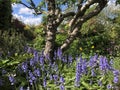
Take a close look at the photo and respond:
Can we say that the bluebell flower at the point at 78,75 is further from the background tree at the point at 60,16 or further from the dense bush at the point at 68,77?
the background tree at the point at 60,16

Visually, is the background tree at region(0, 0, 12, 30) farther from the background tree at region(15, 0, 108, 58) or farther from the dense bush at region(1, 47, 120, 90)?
the dense bush at region(1, 47, 120, 90)

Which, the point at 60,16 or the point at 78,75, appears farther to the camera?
the point at 60,16

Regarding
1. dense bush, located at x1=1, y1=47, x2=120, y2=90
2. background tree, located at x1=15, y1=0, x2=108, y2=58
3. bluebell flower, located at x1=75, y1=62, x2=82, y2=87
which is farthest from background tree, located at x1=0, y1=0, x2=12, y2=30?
bluebell flower, located at x1=75, y1=62, x2=82, y2=87

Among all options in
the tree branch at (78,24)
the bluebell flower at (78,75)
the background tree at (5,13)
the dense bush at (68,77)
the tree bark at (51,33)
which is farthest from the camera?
the background tree at (5,13)

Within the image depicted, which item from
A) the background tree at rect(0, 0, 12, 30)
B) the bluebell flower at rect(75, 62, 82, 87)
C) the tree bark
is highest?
the background tree at rect(0, 0, 12, 30)

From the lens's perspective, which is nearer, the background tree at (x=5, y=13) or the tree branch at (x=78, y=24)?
the tree branch at (x=78, y=24)

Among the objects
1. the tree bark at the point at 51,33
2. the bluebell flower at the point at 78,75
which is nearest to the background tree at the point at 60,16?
the tree bark at the point at 51,33

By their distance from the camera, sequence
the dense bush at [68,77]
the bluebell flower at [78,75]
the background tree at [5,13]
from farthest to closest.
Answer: the background tree at [5,13] → the dense bush at [68,77] → the bluebell flower at [78,75]

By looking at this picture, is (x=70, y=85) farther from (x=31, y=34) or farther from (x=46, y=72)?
(x=31, y=34)

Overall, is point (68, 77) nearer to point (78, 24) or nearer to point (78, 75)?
point (78, 75)

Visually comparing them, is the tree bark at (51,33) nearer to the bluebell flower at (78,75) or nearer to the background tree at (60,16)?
the background tree at (60,16)

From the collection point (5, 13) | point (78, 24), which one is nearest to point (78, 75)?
point (78, 24)

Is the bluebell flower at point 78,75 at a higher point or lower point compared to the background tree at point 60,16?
lower

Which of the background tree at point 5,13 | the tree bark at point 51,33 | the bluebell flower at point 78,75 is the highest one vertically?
the background tree at point 5,13
